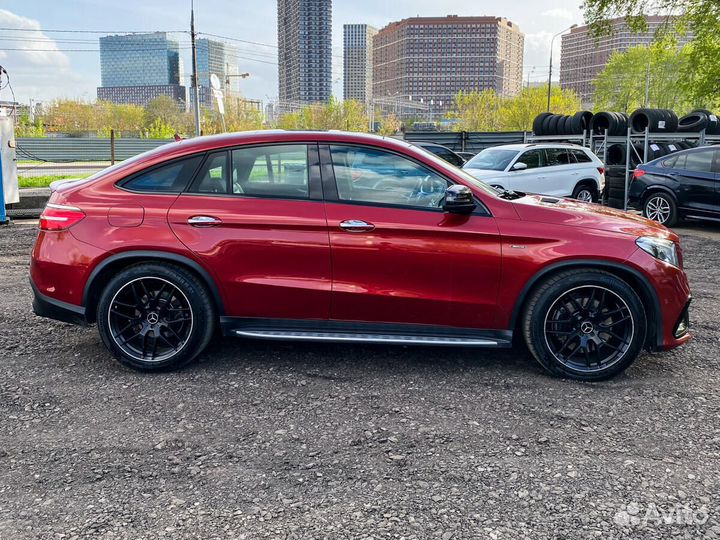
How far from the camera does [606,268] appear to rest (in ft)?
13.8

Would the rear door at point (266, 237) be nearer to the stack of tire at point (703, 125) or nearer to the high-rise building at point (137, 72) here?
the stack of tire at point (703, 125)

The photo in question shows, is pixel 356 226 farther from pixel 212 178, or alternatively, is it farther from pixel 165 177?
pixel 165 177

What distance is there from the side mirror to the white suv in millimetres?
8532

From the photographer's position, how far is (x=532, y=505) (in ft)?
9.25

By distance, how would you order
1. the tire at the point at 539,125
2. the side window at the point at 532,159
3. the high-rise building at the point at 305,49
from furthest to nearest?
the high-rise building at the point at 305,49 < the tire at the point at 539,125 < the side window at the point at 532,159

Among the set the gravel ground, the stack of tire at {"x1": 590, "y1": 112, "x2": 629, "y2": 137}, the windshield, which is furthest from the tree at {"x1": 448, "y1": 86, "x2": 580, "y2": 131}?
the gravel ground

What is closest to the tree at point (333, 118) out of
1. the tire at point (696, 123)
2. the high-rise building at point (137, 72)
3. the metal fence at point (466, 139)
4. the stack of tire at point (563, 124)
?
the metal fence at point (466, 139)

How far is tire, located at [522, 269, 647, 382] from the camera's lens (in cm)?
417

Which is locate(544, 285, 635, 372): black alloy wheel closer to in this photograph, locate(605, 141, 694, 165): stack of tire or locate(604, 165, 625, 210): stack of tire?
locate(604, 165, 625, 210): stack of tire

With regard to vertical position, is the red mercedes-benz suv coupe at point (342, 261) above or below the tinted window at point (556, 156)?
below

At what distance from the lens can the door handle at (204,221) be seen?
167 inches

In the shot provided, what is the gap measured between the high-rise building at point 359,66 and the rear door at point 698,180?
550 ft

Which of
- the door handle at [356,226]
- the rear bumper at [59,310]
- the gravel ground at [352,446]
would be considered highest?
the door handle at [356,226]

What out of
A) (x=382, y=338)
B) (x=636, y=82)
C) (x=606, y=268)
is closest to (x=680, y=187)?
(x=606, y=268)
